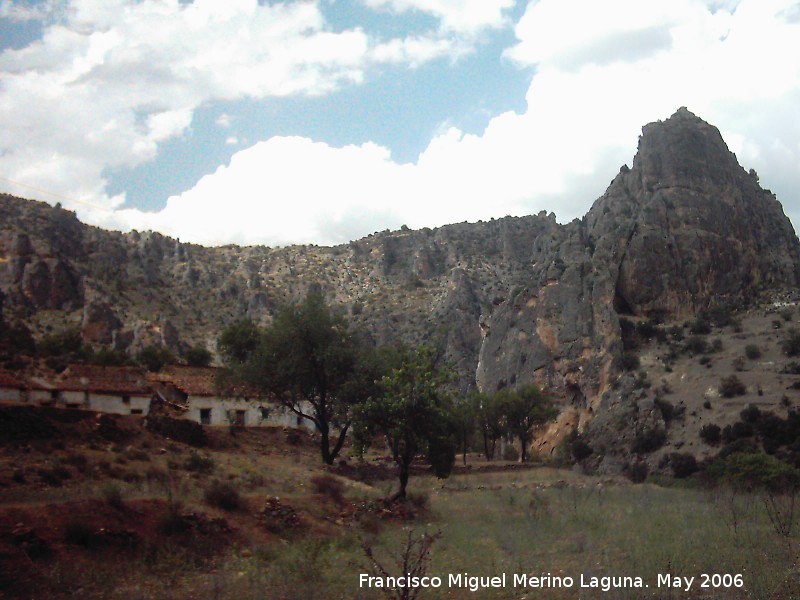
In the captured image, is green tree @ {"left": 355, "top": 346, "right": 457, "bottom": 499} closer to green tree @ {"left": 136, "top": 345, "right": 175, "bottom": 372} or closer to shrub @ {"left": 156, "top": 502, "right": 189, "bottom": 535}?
shrub @ {"left": 156, "top": 502, "right": 189, "bottom": 535}

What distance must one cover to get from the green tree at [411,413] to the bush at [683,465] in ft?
85.2

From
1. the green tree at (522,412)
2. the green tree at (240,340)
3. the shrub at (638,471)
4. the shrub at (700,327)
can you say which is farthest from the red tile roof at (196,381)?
the shrub at (700,327)

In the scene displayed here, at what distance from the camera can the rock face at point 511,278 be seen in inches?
2975

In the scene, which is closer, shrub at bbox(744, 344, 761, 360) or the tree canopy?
the tree canopy

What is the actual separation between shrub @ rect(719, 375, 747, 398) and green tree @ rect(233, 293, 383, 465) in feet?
107

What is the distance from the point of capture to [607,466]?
2090 inches

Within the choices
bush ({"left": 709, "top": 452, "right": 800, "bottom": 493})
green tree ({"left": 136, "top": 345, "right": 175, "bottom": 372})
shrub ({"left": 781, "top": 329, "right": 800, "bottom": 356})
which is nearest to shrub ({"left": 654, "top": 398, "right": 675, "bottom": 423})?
shrub ({"left": 781, "top": 329, "right": 800, "bottom": 356})

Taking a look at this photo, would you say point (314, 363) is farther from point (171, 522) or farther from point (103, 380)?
point (171, 522)

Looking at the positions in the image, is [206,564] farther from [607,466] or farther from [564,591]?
[607,466]

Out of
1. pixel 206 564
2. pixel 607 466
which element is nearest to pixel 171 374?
pixel 607 466

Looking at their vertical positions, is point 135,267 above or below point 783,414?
above

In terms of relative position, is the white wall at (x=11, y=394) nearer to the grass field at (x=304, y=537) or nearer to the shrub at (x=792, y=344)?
the grass field at (x=304, y=537)

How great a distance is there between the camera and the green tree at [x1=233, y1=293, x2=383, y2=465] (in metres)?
34.9

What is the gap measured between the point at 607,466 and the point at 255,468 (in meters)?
35.0
